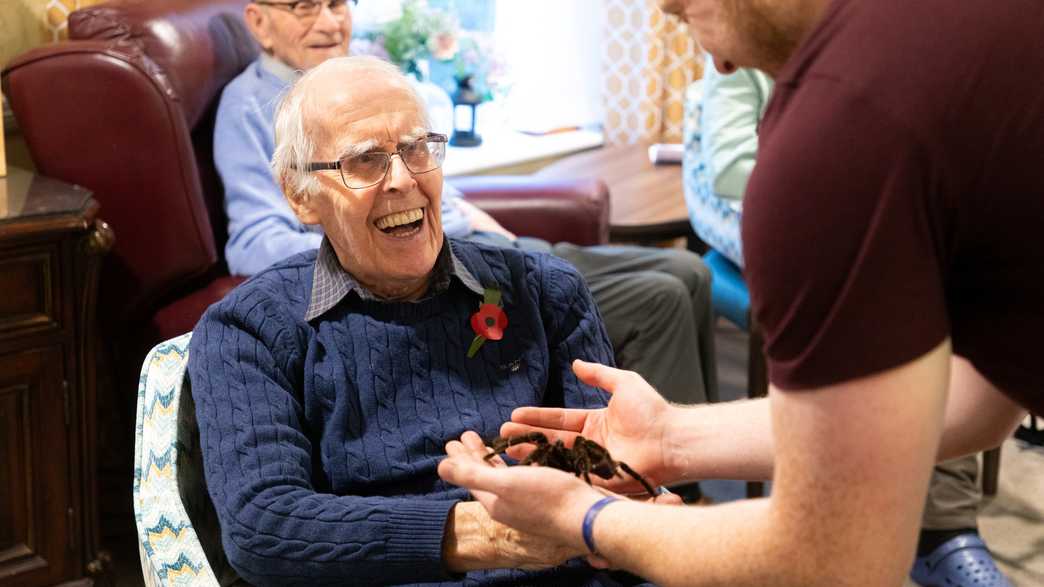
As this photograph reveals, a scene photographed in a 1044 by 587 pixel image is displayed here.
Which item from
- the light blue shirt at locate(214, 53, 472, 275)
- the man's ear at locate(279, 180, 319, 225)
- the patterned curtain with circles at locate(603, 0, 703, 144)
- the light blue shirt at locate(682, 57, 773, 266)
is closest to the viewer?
the man's ear at locate(279, 180, 319, 225)

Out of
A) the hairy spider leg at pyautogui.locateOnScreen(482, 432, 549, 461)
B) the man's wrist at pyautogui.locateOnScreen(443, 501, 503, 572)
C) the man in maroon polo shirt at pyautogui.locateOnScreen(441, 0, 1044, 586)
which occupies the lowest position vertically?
the man's wrist at pyautogui.locateOnScreen(443, 501, 503, 572)

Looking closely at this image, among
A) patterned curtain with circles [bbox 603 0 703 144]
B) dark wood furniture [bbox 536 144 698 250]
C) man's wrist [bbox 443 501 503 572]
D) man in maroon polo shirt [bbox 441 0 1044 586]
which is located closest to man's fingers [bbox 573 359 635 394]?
man's wrist [bbox 443 501 503 572]

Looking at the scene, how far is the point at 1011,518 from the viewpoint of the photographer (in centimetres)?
304

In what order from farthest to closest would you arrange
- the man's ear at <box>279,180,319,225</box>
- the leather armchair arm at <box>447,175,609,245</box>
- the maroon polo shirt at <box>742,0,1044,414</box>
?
the leather armchair arm at <box>447,175,609,245</box> → the man's ear at <box>279,180,319,225</box> → the maroon polo shirt at <box>742,0,1044,414</box>

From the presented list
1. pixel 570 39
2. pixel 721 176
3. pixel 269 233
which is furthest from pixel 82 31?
pixel 570 39

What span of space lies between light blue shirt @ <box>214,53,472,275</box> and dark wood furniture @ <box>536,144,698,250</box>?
101 cm

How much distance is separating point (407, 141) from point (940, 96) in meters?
1.05

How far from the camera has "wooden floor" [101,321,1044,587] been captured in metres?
2.73

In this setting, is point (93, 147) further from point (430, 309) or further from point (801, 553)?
point (801, 553)

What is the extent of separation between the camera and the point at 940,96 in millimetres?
808

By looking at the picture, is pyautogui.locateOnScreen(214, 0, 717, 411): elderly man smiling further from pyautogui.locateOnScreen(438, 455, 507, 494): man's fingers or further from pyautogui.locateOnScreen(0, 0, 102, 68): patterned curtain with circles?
pyautogui.locateOnScreen(438, 455, 507, 494): man's fingers

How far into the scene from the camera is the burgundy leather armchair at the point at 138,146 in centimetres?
232

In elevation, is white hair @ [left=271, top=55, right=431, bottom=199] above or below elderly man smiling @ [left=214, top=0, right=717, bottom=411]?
above

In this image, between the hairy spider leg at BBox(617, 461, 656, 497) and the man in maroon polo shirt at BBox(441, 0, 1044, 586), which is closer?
the man in maroon polo shirt at BBox(441, 0, 1044, 586)
